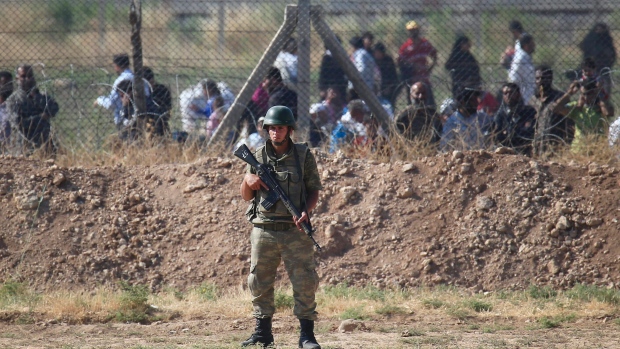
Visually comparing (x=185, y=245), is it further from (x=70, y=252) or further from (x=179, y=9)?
(x=179, y=9)

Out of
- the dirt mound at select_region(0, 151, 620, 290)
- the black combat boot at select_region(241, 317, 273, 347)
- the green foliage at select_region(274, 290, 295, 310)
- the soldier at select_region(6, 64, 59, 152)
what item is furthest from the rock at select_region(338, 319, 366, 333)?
the soldier at select_region(6, 64, 59, 152)

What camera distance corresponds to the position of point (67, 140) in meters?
8.84

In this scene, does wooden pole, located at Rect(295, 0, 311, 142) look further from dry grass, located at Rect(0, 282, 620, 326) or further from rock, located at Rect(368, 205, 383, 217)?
dry grass, located at Rect(0, 282, 620, 326)

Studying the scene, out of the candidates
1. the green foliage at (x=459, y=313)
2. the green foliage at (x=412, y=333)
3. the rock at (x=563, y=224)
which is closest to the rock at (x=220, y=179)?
the green foliage at (x=459, y=313)

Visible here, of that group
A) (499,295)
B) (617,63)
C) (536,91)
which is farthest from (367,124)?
(617,63)

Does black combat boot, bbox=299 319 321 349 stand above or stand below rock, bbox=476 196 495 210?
below

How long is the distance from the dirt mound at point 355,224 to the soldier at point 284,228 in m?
2.05

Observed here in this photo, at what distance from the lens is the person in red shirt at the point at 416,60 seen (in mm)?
9519

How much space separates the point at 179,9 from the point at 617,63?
8.90m

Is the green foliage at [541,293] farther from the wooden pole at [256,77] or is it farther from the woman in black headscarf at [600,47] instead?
the woman in black headscarf at [600,47]

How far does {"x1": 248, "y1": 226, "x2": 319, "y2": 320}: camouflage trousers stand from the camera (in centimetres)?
505

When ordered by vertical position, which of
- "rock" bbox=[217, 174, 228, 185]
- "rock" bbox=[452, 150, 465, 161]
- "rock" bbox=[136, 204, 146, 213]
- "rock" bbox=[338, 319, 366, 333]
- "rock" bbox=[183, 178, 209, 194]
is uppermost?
"rock" bbox=[452, 150, 465, 161]

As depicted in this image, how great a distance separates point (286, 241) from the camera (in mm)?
5031

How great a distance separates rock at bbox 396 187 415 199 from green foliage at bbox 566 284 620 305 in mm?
1635
